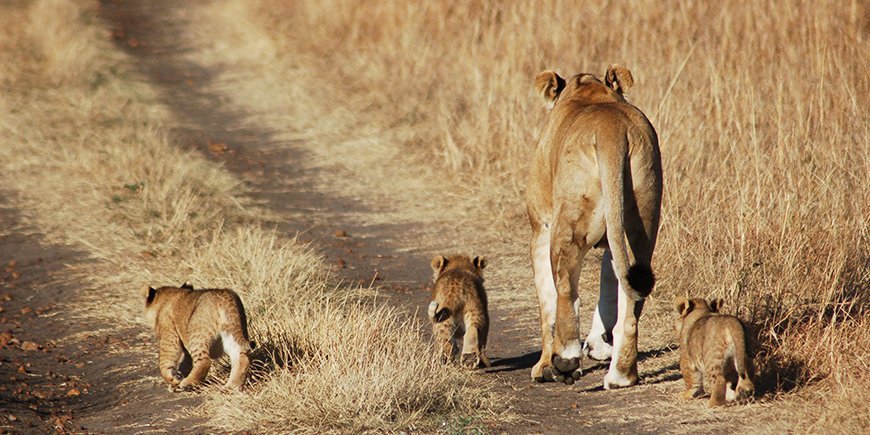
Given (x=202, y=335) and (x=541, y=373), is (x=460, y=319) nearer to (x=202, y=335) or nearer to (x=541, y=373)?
(x=541, y=373)

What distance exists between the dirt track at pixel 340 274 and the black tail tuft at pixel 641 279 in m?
0.66

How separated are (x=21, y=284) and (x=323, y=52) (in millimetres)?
10095

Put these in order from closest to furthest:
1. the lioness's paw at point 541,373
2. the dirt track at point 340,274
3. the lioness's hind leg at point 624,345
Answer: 1. the lioness's hind leg at point 624,345
2. the dirt track at point 340,274
3. the lioness's paw at point 541,373

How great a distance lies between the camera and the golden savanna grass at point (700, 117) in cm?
Answer: 690

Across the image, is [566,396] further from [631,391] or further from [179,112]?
[179,112]

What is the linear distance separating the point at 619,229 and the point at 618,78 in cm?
154

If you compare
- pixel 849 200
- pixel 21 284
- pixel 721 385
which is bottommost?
pixel 21 284

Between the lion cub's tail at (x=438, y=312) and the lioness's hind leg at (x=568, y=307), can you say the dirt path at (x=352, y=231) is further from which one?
the lion cub's tail at (x=438, y=312)

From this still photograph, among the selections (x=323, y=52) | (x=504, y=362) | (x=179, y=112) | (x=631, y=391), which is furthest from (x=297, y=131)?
(x=631, y=391)

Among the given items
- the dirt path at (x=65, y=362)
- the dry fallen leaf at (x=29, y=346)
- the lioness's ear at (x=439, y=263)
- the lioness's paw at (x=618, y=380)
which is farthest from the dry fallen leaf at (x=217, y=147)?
the lioness's paw at (x=618, y=380)

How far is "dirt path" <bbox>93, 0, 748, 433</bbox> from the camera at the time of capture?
6.06m

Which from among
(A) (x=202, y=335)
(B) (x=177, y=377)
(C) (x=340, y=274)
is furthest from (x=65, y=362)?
(C) (x=340, y=274)

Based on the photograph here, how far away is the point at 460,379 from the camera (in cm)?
622

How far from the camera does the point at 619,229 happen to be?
578 cm
